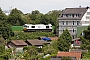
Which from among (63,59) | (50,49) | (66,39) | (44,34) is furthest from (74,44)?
(44,34)

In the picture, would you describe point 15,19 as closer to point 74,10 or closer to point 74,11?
point 74,10

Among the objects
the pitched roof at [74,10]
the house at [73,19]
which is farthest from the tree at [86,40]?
the pitched roof at [74,10]

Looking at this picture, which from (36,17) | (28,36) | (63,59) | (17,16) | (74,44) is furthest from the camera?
(36,17)

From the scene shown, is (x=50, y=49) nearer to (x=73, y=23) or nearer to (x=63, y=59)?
(x=63, y=59)

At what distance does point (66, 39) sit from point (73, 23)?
34.9 ft

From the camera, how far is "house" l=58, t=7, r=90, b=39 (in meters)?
34.2

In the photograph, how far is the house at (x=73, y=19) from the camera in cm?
3422

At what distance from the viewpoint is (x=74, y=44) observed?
25.9 metres

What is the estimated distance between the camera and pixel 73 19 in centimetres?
3425

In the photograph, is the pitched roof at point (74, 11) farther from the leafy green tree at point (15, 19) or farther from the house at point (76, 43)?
the leafy green tree at point (15, 19)

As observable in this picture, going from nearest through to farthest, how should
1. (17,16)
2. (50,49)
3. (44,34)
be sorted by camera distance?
(50,49) < (44,34) < (17,16)

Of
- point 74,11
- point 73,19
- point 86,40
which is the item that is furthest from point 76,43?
Answer: point 74,11

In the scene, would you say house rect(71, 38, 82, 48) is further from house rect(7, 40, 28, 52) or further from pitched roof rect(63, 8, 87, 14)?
pitched roof rect(63, 8, 87, 14)

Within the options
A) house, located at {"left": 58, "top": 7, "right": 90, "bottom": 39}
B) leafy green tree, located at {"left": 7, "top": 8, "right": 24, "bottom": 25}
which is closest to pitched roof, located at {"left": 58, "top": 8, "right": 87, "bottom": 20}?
house, located at {"left": 58, "top": 7, "right": 90, "bottom": 39}
